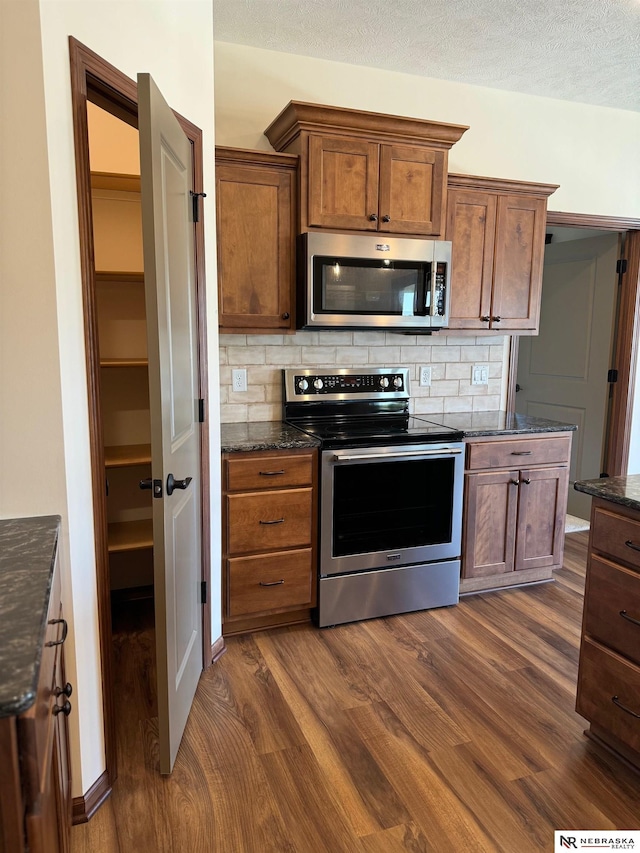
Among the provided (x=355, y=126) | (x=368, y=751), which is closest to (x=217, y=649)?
(x=368, y=751)

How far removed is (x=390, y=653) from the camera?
8.48ft

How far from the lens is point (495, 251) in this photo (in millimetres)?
3252

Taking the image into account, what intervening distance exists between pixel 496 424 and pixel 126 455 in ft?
6.38

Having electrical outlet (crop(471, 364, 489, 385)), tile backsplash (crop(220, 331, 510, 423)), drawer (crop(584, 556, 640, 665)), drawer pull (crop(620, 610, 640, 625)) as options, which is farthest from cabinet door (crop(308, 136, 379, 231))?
drawer pull (crop(620, 610, 640, 625))

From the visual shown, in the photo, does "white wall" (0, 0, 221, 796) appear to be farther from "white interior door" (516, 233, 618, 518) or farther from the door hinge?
"white interior door" (516, 233, 618, 518)

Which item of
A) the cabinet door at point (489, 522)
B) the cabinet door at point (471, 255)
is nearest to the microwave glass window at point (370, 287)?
the cabinet door at point (471, 255)

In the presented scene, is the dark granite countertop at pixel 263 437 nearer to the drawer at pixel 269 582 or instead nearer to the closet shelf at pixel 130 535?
the drawer at pixel 269 582

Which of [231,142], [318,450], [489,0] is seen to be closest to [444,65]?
[489,0]

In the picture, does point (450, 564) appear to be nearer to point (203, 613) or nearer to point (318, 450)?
point (318, 450)

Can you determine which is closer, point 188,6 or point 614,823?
point 614,823

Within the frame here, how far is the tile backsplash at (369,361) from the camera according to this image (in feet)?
10.3

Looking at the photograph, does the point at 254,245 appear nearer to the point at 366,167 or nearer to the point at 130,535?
the point at 366,167

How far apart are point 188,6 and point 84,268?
1.12m

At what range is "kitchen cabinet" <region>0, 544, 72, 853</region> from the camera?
869 mm
